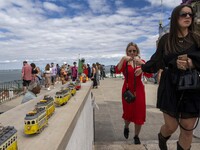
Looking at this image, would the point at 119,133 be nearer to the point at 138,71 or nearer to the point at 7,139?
the point at 138,71

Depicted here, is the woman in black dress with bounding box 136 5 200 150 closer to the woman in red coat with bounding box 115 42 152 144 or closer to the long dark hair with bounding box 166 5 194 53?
the long dark hair with bounding box 166 5 194 53

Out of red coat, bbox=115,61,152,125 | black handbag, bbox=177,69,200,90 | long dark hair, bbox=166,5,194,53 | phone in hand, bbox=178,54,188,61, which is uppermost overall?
long dark hair, bbox=166,5,194,53

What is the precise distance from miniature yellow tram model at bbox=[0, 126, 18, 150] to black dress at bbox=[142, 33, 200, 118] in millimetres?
2198

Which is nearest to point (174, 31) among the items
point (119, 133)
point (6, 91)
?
point (119, 133)

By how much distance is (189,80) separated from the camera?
9.71ft

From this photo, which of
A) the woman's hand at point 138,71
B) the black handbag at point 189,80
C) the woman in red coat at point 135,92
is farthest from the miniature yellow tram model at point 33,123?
the woman in red coat at point 135,92

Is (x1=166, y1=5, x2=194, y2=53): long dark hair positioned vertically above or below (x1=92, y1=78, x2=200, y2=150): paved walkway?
above

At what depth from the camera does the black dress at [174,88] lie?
303cm

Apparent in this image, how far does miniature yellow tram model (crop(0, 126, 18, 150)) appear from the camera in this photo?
4.14 feet

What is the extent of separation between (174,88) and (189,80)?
26cm

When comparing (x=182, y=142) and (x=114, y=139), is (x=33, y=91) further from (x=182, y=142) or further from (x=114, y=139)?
(x=182, y=142)

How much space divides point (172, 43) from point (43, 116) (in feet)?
6.78

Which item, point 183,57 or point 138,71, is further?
point 138,71

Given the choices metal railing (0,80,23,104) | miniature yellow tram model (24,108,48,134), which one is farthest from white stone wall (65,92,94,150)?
metal railing (0,80,23,104)
